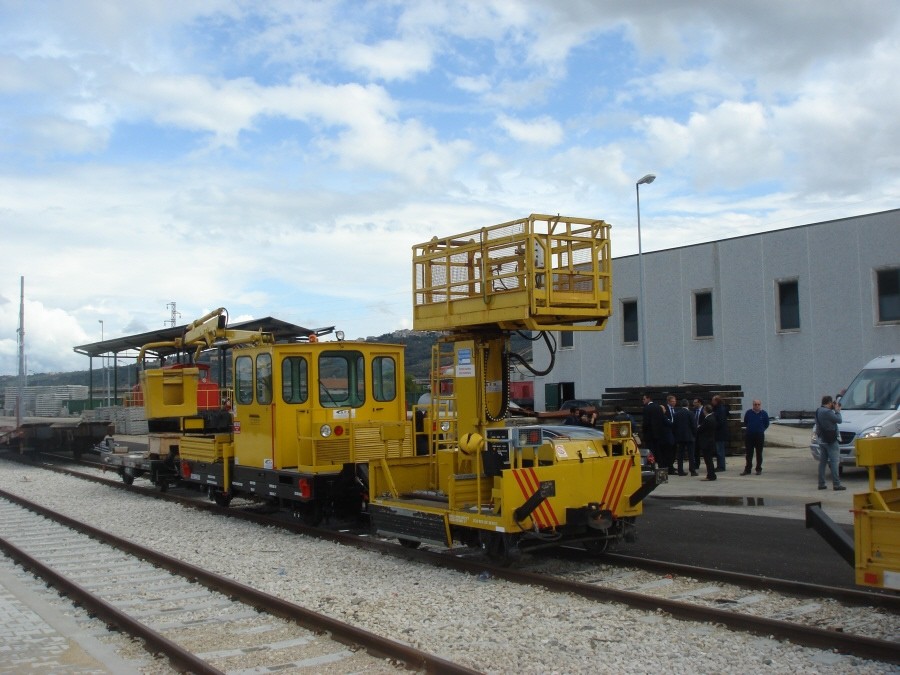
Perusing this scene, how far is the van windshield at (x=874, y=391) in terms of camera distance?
17047 mm

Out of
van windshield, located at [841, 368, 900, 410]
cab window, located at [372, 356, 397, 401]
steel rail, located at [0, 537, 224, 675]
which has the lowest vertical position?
steel rail, located at [0, 537, 224, 675]

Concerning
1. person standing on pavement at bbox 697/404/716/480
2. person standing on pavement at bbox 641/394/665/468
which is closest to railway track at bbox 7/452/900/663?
person standing on pavement at bbox 641/394/665/468

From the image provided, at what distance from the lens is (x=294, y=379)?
12703 millimetres

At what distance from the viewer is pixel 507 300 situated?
9.63 meters

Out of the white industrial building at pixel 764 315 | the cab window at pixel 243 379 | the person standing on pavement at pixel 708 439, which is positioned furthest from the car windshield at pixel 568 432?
the white industrial building at pixel 764 315

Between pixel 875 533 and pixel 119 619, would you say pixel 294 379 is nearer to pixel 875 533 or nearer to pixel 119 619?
pixel 119 619

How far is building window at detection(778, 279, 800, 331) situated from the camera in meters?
30.2

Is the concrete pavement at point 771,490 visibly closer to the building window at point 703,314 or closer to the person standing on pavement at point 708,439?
the person standing on pavement at point 708,439

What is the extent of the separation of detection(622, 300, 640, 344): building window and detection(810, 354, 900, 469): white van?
17534 mm

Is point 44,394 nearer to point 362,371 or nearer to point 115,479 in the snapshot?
point 115,479

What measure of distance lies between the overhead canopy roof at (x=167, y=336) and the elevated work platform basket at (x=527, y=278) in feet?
12.4

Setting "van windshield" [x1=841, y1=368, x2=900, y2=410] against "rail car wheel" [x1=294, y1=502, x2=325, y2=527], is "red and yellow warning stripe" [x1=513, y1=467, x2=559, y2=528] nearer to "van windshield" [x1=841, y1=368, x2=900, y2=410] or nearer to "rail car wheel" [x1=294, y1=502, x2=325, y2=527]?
"rail car wheel" [x1=294, y1=502, x2=325, y2=527]

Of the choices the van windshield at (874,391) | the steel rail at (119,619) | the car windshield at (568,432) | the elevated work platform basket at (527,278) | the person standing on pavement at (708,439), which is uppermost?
the elevated work platform basket at (527,278)

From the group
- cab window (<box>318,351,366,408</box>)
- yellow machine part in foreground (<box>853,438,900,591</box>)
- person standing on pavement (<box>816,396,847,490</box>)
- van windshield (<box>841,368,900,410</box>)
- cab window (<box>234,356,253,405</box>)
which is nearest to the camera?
yellow machine part in foreground (<box>853,438,900,591</box>)
